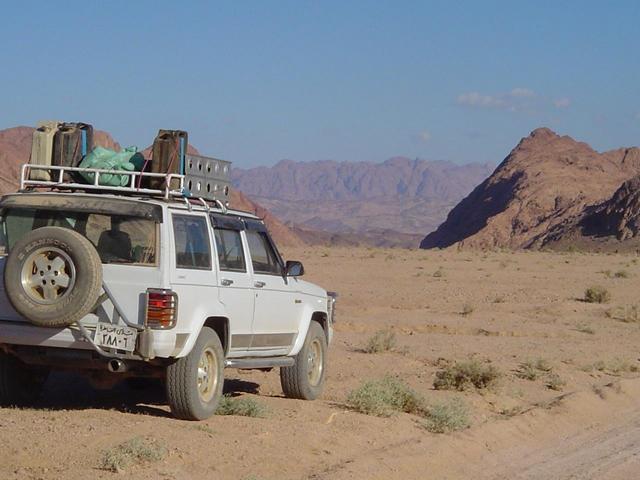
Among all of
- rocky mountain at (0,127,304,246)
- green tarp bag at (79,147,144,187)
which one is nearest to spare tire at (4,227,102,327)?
green tarp bag at (79,147,144,187)

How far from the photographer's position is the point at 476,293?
33094 millimetres

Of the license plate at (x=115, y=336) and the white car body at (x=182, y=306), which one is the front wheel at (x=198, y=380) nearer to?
the white car body at (x=182, y=306)

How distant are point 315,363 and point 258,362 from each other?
1525 millimetres

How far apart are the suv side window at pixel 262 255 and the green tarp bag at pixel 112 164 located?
144 centimetres

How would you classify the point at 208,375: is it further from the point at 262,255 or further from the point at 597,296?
the point at 597,296

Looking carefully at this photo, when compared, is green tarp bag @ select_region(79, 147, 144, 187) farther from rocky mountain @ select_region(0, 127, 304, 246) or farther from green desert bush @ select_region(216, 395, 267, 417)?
rocky mountain @ select_region(0, 127, 304, 246)

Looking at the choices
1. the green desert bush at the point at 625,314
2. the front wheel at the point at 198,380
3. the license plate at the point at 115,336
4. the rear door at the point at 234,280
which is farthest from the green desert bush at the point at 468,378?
the green desert bush at the point at 625,314

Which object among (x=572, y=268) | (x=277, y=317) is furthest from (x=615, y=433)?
(x=572, y=268)

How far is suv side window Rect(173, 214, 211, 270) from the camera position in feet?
31.9

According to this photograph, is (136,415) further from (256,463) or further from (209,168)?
(209,168)

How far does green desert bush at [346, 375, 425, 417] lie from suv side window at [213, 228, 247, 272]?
1.92 m

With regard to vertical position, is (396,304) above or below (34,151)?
below

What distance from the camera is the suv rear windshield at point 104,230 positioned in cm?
950

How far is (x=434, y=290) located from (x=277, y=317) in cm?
2284
